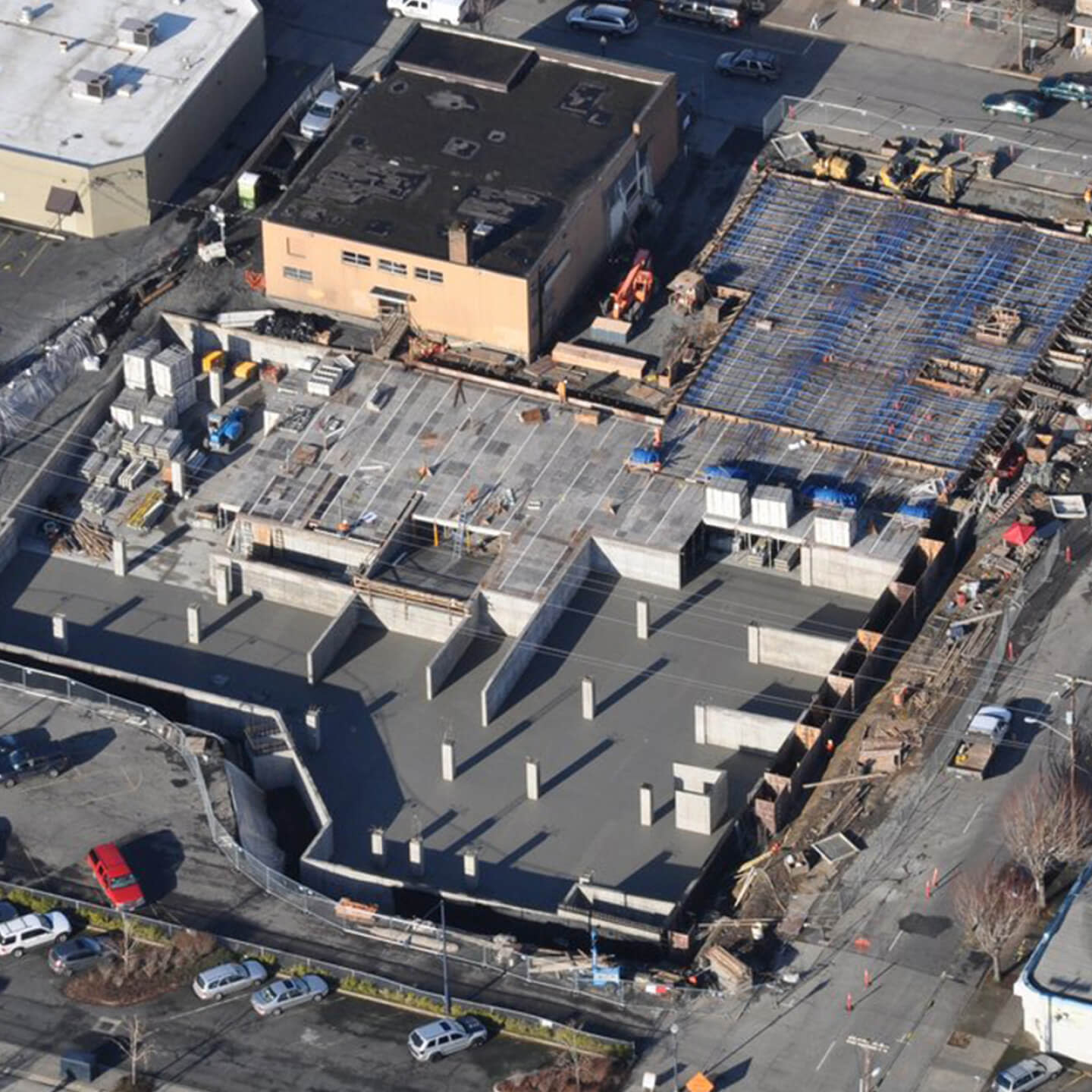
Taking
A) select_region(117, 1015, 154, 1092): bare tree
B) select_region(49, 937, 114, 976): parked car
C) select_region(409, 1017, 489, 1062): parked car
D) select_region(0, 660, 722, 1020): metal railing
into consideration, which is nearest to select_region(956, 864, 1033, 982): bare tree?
select_region(0, 660, 722, 1020): metal railing

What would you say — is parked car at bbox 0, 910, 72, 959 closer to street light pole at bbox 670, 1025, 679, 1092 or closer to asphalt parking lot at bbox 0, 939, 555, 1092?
asphalt parking lot at bbox 0, 939, 555, 1092

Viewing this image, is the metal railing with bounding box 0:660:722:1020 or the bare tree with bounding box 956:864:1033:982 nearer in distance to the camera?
the bare tree with bounding box 956:864:1033:982

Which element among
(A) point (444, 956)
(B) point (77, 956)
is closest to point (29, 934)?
(B) point (77, 956)

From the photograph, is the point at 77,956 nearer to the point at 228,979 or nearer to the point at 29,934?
the point at 29,934

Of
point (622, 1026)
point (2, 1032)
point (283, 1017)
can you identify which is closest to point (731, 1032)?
point (622, 1026)

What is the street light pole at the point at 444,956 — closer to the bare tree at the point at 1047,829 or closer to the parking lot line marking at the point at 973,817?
the parking lot line marking at the point at 973,817

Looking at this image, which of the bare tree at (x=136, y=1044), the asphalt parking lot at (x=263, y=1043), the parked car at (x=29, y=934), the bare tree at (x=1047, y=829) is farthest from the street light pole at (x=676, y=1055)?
the parked car at (x=29, y=934)
